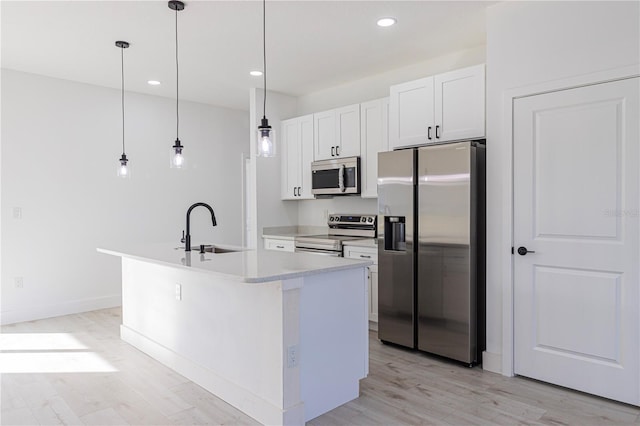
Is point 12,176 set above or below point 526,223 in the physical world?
above

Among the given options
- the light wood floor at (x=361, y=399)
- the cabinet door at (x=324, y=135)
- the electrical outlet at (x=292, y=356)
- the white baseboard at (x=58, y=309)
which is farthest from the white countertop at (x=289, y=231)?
the electrical outlet at (x=292, y=356)

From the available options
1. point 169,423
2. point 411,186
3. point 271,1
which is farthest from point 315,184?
point 169,423

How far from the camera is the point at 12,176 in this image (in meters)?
4.62

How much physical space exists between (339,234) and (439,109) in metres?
2.02

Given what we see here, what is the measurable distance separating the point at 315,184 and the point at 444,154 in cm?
201

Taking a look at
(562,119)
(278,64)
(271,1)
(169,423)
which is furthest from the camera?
(278,64)

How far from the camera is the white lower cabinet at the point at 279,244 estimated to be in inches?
200

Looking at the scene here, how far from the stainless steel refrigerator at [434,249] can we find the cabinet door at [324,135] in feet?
4.00

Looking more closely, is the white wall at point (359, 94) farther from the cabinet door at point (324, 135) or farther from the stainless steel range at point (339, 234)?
the cabinet door at point (324, 135)

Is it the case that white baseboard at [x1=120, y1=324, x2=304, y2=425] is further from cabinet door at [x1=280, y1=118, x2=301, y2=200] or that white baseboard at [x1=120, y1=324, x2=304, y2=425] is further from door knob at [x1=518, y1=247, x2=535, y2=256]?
cabinet door at [x1=280, y1=118, x2=301, y2=200]

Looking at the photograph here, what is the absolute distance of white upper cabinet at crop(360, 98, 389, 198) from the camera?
14.5ft

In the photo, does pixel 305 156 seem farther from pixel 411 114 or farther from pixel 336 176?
pixel 411 114

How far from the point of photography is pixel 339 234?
5.15m

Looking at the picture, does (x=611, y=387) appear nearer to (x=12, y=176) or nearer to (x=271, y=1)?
(x=271, y=1)
